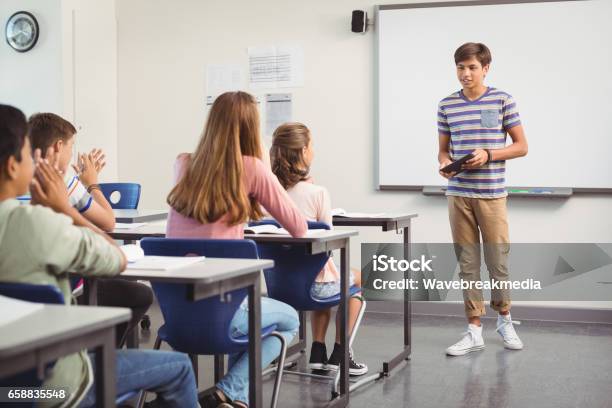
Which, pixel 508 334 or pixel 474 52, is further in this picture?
pixel 508 334

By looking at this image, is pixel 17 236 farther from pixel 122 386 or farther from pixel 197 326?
pixel 197 326

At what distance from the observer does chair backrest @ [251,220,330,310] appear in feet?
10.9

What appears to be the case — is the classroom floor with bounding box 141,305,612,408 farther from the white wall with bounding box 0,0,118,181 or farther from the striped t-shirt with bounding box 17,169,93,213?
the white wall with bounding box 0,0,118,181

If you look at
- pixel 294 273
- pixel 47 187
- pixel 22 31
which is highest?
pixel 22 31

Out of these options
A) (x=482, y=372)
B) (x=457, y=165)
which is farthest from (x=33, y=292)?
(x=457, y=165)

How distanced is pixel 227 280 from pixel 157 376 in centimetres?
29

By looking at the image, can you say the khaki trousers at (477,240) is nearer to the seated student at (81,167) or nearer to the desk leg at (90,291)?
the seated student at (81,167)

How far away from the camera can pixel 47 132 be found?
3.12 meters

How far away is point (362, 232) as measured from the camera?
Result: 18.4 feet

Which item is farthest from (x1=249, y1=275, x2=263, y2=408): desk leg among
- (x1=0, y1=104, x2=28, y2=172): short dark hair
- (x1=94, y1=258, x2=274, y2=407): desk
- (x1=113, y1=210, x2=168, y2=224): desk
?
(x1=113, y1=210, x2=168, y2=224): desk

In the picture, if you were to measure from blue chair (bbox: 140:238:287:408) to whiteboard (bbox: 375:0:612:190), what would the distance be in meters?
3.11

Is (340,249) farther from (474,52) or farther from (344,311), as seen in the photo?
(474,52)

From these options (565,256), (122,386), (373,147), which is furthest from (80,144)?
(122,386)

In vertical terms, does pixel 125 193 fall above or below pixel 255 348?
above
